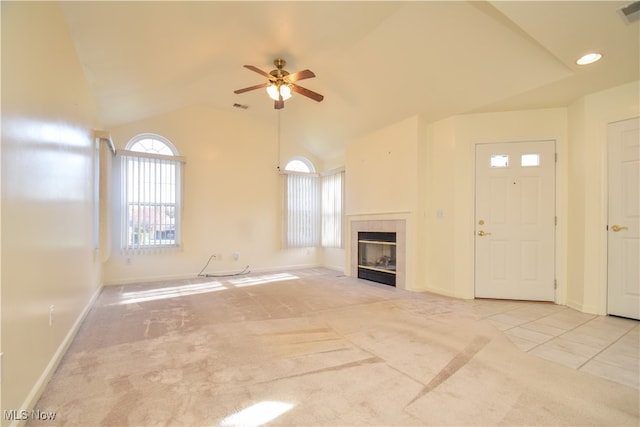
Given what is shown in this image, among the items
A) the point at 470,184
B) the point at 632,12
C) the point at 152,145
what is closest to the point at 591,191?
the point at 470,184

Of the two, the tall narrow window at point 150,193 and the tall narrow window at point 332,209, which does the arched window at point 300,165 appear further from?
the tall narrow window at point 150,193

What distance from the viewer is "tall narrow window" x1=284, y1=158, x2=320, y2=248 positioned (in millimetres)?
6441

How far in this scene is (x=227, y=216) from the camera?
5.82m

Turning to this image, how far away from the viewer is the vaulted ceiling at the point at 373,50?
92.4 inches

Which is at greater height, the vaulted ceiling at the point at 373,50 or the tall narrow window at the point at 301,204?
the vaulted ceiling at the point at 373,50

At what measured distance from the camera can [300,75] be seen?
321cm

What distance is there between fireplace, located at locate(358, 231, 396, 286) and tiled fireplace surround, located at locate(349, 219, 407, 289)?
8 cm

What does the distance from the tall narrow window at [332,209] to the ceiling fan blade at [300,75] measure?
3.01 meters

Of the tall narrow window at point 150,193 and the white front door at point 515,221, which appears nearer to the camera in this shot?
the white front door at point 515,221

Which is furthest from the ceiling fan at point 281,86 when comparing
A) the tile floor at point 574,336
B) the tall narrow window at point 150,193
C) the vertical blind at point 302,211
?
the tile floor at point 574,336

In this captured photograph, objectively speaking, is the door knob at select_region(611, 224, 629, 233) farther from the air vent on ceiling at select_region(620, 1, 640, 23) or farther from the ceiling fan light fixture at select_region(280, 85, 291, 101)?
the ceiling fan light fixture at select_region(280, 85, 291, 101)

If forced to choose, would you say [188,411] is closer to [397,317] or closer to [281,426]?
[281,426]

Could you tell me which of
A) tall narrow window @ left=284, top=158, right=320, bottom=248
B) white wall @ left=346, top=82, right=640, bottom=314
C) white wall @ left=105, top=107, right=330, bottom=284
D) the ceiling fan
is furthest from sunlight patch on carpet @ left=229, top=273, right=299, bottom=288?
the ceiling fan

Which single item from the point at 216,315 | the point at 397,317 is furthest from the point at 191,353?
the point at 397,317
